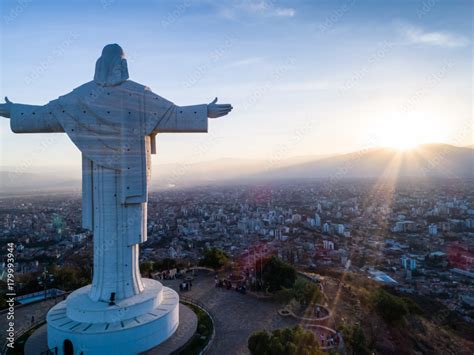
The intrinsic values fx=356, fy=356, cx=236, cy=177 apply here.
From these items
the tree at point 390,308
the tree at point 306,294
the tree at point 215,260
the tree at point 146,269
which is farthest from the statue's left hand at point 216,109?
the tree at point 146,269

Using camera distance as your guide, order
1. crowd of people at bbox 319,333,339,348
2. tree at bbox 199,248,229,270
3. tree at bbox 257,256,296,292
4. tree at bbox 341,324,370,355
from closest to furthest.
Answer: tree at bbox 341,324,370,355 → crowd of people at bbox 319,333,339,348 → tree at bbox 257,256,296,292 → tree at bbox 199,248,229,270

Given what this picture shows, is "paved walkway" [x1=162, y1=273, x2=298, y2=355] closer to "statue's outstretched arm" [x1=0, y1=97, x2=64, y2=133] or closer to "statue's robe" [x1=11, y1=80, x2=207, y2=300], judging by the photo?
"statue's robe" [x1=11, y1=80, x2=207, y2=300]

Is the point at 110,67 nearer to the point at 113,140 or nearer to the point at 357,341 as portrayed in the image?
the point at 113,140

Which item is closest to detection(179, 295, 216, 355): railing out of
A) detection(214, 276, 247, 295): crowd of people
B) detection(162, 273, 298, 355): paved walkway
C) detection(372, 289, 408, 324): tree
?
detection(162, 273, 298, 355): paved walkway

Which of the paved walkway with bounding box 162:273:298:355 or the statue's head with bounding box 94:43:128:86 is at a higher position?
the statue's head with bounding box 94:43:128:86

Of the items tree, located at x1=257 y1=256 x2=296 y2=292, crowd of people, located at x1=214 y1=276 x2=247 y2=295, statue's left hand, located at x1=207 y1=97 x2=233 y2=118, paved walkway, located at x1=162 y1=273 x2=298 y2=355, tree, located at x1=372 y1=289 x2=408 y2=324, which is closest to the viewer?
statue's left hand, located at x1=207 y1=97 x2=233 y2=118

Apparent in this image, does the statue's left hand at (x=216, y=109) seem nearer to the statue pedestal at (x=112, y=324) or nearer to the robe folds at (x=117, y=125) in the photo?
the robe folds at (x=117, y=125)
